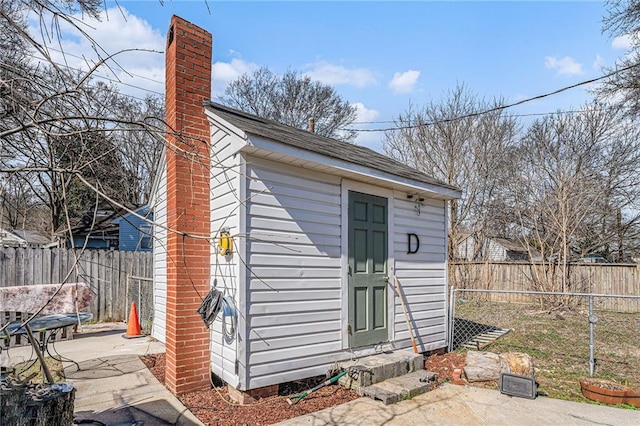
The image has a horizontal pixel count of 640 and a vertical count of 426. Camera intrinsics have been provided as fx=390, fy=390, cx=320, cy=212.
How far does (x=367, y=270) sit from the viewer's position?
5.45 m

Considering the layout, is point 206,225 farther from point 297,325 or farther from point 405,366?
point 405,366

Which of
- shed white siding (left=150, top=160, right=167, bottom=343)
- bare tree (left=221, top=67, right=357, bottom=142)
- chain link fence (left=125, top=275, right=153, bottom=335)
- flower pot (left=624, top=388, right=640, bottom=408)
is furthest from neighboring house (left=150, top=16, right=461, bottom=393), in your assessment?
bare tree (left=221, top=67, right=357, bottom=142)

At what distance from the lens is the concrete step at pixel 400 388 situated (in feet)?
14.0

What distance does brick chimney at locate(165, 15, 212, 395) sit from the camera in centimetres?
438

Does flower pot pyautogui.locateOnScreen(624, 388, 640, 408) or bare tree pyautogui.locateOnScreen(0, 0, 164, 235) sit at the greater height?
bare tree pyautogui.locateOnScreen(0, 0, 164, 235)

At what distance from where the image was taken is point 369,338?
533cm

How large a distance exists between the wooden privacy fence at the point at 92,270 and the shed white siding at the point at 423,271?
19.0 feet

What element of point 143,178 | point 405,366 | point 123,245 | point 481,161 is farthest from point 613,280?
point 143,178

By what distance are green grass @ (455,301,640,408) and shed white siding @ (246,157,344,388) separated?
2878mm

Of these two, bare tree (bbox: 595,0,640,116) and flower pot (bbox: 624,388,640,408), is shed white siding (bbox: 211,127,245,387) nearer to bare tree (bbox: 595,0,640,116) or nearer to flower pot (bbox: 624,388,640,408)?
flower pot (bbox: 624,388,640,408)

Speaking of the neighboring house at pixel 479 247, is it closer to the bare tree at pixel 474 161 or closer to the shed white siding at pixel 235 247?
the bare tree at pixel 474 161

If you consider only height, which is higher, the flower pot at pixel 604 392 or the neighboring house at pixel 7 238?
the neighboring house at pixel 7 238

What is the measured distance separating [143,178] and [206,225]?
19089 mm

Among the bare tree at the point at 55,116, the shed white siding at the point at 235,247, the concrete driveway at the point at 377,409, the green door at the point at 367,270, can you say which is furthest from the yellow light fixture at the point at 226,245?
the green door at the point at 367,270
